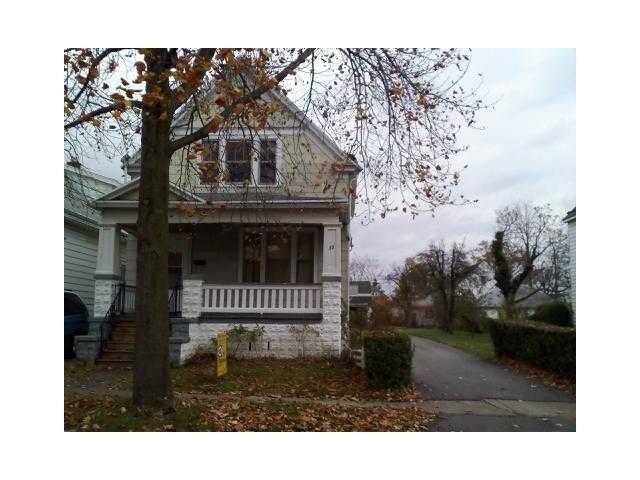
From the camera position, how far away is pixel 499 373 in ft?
34.6

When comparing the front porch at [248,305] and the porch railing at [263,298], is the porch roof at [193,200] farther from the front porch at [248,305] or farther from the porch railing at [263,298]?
the porch railing at [263,298]

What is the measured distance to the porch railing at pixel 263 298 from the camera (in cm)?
1148

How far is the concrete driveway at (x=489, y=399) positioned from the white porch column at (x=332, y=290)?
6.24ft

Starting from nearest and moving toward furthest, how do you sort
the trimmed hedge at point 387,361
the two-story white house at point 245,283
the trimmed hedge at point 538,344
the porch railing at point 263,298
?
the trimmed hedge at point 387,361 < the trimmed hedge at point 538,344 < the two-story white house at point 245,283 < the porch railing at point 263,298

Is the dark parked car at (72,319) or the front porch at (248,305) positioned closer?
the front porch at (248,305)

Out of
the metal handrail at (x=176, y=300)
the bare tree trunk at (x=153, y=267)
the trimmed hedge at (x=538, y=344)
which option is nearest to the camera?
the bare tree trunk at (x=153, y=267)

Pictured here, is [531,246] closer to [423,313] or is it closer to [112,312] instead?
[423,313]

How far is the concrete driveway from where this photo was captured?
22.0ft

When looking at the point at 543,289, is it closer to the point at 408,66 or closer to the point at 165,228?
the point at 408,66

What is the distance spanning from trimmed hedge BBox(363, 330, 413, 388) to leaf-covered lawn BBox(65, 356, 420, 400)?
0.54 feet

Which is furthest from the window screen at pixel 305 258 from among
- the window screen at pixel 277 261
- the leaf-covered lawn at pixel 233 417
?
the leaf-covered lawn at pixel 233 417

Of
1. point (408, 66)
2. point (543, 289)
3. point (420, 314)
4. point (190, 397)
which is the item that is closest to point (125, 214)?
point (190, 397)

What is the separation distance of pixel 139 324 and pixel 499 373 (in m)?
7.71

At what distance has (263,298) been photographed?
38.1ft
